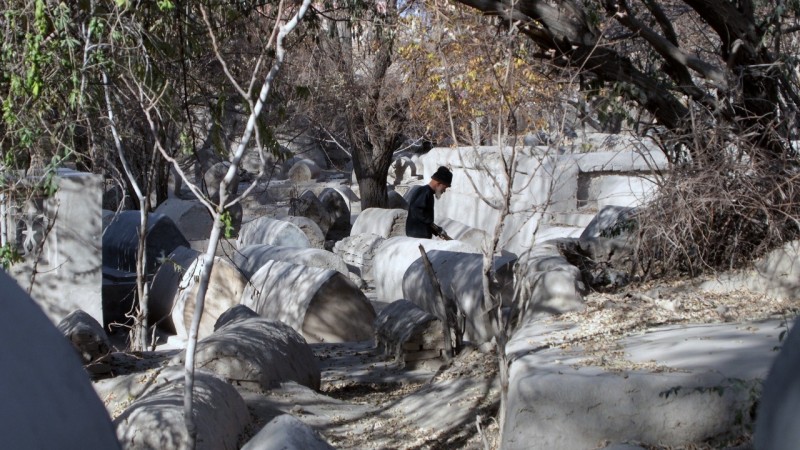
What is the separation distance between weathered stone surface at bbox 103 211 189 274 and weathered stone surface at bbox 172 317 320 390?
19.8 ft

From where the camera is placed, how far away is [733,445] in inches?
163

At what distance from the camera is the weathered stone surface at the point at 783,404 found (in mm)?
1371

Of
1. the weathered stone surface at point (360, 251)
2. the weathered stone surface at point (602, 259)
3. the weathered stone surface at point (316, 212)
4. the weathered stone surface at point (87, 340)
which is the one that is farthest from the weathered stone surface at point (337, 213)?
the weathered stone surface at point (87, 340)

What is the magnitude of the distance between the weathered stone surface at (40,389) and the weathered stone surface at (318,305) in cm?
759

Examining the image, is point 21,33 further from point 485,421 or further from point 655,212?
point 655,212

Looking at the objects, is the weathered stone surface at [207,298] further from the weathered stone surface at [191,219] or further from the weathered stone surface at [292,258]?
the weathered stone surface at [191,219]

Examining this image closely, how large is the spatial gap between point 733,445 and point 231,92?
8961mm

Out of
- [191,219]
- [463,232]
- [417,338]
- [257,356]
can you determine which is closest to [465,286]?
[417,338]

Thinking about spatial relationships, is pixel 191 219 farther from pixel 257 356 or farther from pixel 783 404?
pixel 783 404

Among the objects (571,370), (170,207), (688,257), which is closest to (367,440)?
(571,370)

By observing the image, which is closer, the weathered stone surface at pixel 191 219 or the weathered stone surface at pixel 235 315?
the weathered stone surface at pixel 235 315

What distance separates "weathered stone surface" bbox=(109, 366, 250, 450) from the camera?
429cm

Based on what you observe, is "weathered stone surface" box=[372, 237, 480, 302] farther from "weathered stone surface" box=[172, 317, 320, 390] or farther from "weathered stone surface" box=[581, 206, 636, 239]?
"weathered stone surface" box=[172, 317, 320, 390]

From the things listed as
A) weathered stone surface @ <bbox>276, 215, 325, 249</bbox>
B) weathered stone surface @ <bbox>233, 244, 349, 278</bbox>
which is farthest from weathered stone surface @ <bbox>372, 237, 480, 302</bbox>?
weathered stone surface @ <bbox>276, 215, 325, 249</bbox>
